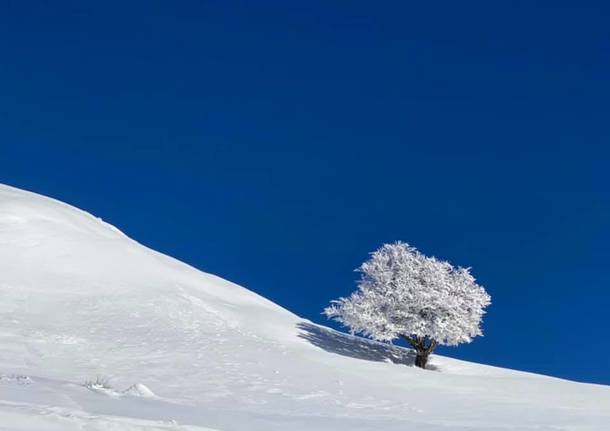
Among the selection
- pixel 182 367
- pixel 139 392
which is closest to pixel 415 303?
pixel 182 367

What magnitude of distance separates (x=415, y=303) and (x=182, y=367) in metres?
16.1

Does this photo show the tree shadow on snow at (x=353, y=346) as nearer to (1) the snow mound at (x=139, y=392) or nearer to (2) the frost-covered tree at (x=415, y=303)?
(2) the frost-covered tree at (x=415, y=303)

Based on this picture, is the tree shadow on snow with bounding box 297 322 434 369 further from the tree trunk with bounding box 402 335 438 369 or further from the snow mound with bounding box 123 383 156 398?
the snow mound with bounding box 123 383 156 398

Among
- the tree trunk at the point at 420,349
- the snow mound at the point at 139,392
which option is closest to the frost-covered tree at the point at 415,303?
the tree trunk at the point at 420,349

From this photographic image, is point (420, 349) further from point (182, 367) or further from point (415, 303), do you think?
point (182, 367)

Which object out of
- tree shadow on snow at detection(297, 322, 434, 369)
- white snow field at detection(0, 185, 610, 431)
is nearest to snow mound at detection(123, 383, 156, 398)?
white snow field at detection(0, 185, 610, 431)

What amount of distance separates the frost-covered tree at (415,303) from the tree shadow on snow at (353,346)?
124cm

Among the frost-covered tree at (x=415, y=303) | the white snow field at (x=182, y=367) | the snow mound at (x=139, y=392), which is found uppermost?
the frost-covered tree at (x=415, y=303)

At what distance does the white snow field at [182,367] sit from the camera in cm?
1034

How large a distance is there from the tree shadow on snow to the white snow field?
0.17 m

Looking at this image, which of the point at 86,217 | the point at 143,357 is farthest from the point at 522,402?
the point at 86,217

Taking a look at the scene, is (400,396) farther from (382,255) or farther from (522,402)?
(382,255)

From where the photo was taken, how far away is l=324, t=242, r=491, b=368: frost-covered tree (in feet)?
101

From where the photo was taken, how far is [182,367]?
17797mm
